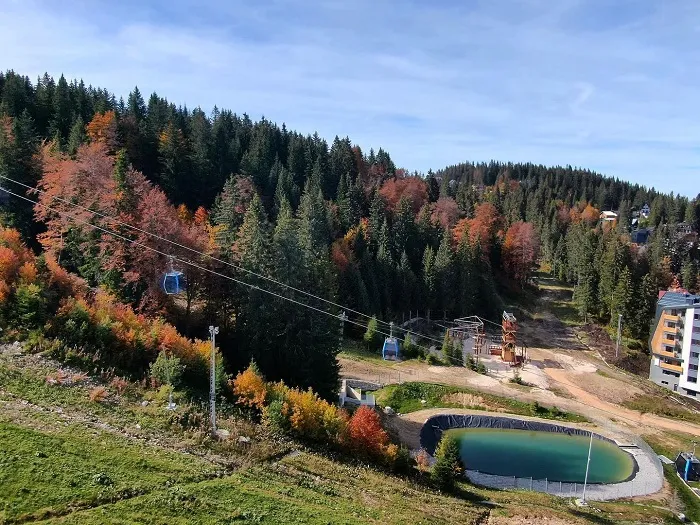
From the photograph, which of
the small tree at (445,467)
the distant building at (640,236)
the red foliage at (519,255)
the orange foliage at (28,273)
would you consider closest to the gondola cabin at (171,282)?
the orange foliage at (28,273)

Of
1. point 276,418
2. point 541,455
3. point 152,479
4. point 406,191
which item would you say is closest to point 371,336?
point 541,455

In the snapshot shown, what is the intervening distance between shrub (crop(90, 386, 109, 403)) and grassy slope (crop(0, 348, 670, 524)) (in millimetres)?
422

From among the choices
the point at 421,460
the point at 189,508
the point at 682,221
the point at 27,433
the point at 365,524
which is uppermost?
the point at 682,221

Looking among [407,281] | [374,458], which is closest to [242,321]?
[374,458]

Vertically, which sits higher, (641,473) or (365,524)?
(365,524)

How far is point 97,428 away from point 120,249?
16.3 metres

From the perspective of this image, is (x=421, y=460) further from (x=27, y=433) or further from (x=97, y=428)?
(x=27, y=433)

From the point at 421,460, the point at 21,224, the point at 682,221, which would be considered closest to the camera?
the point at 421,460

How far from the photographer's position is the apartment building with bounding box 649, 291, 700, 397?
52.0m

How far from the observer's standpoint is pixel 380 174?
95.1m

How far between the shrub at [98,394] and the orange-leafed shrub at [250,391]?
587 centimetres

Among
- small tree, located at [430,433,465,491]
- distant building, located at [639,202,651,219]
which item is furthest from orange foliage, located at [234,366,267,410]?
distant building, located at [639,202,651,219]

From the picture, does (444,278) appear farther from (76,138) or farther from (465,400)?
(76,138)

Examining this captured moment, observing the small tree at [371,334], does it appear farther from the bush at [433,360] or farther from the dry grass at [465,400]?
the dry grass at [465,400]
